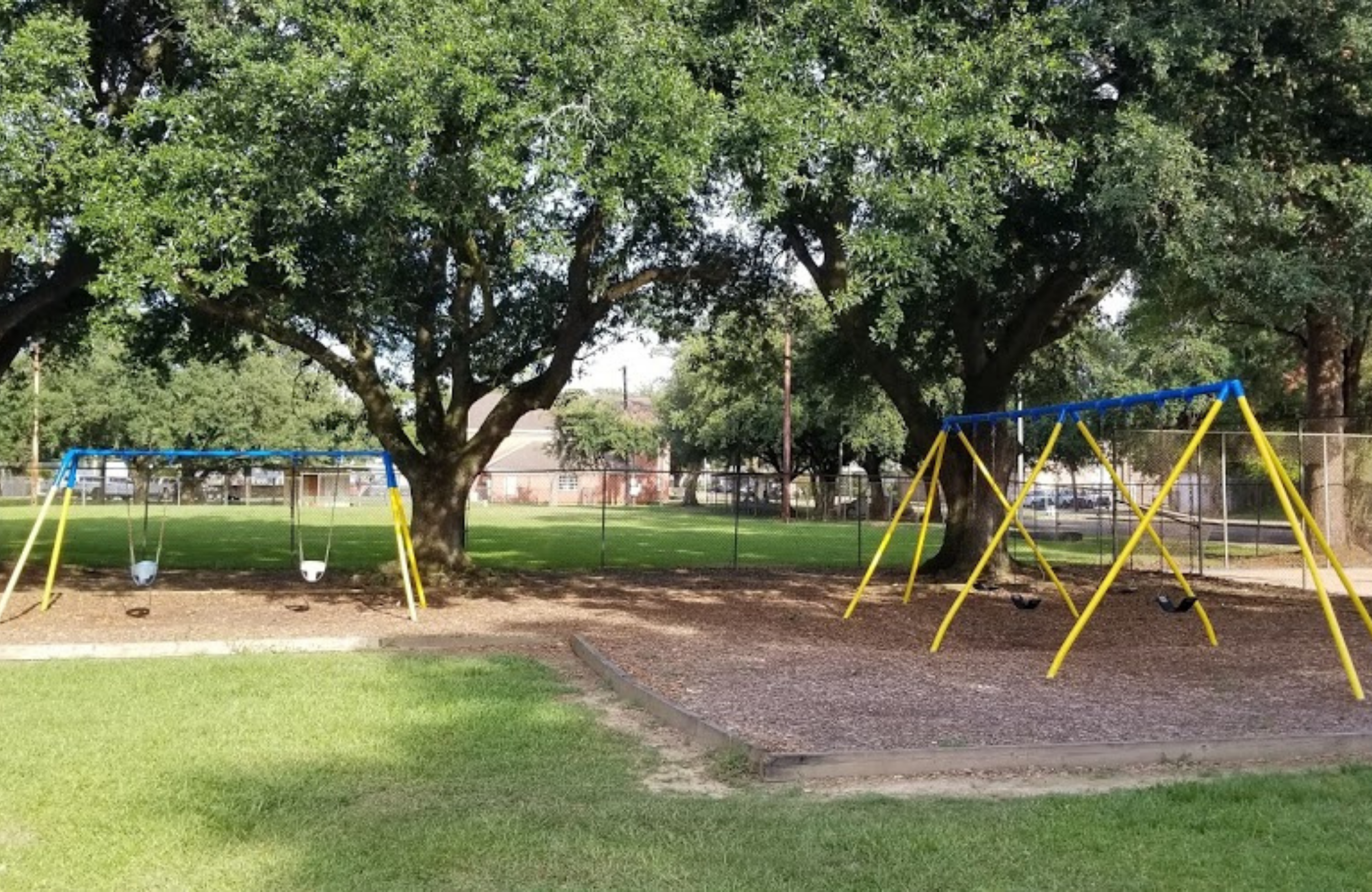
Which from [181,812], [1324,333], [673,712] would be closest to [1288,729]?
[673,712]

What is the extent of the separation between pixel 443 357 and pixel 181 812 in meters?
12.9

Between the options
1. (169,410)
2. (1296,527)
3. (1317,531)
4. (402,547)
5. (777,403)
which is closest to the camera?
(1296,527)

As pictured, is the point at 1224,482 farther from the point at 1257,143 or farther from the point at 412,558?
the point at 412,558

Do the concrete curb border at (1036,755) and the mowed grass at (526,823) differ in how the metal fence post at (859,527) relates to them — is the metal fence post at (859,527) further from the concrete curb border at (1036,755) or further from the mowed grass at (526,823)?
the mowed grass at (526,823)

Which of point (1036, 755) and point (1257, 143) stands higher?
point (1257, 143)

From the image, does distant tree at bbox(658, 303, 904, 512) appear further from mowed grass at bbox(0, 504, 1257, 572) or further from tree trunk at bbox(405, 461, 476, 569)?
tree trunk at bbox(405, 461, 476, 569)

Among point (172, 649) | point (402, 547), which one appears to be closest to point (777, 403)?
point (402, 547)

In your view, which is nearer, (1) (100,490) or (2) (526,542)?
(2) (526,542)

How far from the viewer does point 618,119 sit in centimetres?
1099

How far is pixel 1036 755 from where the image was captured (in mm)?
7445

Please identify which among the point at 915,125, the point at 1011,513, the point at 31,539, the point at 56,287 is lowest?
the point at 31,539

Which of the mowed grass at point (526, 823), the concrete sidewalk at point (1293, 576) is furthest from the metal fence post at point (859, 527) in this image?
the mowed grass at point (526, 823)

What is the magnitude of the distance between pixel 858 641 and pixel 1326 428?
1529 centimetres

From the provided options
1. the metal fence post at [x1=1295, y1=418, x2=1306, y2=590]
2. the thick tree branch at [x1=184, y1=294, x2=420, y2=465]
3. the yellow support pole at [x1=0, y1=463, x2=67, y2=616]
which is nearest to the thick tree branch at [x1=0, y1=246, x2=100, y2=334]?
the thick tree branch at [x1=184, y1=294, x2=420, y2=465]
